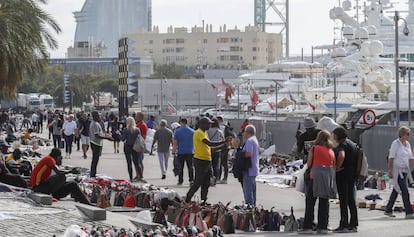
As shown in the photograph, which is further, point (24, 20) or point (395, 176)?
point (24, 20)

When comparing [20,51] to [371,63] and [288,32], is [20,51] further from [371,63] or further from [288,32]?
[288,32]

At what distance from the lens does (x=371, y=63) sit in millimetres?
68562

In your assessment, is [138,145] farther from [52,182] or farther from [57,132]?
[57,132]

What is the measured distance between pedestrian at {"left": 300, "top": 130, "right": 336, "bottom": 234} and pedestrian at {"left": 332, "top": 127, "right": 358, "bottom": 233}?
14.6 inches

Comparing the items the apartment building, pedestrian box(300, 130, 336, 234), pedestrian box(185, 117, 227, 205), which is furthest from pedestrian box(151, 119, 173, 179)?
the apartment building

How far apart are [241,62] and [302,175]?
174 metres

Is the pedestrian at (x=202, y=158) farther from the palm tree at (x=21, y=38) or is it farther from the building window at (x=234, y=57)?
the building window at (x=234, y=57)

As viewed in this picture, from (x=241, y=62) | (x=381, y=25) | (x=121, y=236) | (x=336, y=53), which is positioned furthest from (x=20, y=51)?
(x=241, y=62)

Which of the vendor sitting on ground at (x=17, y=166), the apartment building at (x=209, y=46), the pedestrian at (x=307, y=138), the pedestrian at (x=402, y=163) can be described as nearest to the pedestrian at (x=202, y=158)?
the pedestrian at (x=307, y=138)

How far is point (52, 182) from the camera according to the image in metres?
17.5

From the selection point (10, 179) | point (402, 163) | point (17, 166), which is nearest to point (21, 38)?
point (17, 166)

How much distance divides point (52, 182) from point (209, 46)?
17878 centimetres

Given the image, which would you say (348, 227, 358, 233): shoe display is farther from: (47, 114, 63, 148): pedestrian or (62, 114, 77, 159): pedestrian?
(47, 114, 63, 148): pedestrian

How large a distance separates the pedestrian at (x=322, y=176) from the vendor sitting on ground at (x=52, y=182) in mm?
4414
